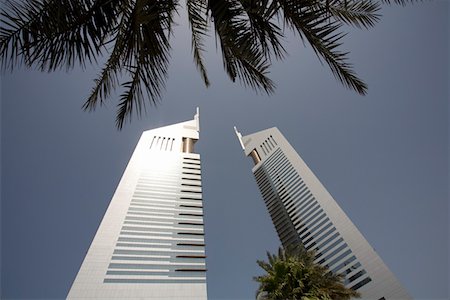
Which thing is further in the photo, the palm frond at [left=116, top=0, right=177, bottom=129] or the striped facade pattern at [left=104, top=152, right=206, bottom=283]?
the striped facade pattern at [left=104, top=152, right=206, bottom=283]

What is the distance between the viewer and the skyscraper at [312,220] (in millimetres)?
51844

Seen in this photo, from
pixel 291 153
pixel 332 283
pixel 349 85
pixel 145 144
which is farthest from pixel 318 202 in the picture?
pixel 349 85

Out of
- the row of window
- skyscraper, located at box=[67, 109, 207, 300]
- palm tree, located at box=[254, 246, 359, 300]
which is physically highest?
the row of window

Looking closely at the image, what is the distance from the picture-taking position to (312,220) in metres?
66.7

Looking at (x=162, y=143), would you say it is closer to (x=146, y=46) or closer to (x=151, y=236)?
(x=151, y=236)

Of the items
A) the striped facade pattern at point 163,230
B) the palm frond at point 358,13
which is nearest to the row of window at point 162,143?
the striped facade pattern at point 163,230

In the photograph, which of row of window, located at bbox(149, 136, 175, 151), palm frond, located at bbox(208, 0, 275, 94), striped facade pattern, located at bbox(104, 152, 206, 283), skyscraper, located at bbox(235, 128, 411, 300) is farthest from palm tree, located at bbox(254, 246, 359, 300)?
row of window, located at bbox(149, 136, 175, 151)

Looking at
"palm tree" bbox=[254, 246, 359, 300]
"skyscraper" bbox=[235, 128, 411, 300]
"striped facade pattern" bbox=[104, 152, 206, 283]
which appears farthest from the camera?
"striped facade pattern" bbox=[104, 152, 206, 283]

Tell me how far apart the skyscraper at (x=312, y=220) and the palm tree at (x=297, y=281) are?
1502 inches

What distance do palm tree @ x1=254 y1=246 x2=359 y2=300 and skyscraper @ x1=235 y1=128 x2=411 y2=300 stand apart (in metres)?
38.1

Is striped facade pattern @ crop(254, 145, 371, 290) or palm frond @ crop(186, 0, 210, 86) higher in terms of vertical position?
striped facade pattern @ crop(254, 145, 371, 290)

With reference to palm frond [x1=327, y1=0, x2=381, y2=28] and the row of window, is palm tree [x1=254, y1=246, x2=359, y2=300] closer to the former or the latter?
palm frond [x1=327, y1=0, x2=381, y2=28]

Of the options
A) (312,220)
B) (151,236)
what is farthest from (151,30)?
(312,220)

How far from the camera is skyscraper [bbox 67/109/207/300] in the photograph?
2066 inches
